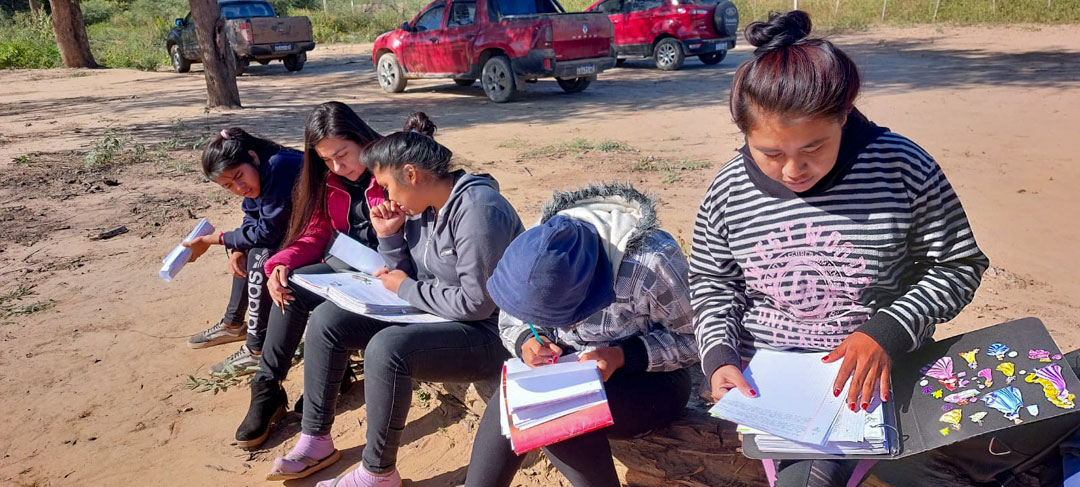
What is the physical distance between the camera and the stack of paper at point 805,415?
1.71m

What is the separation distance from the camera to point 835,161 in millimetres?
1870

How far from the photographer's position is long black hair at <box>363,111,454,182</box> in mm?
2635

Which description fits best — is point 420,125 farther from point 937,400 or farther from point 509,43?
point 509,43

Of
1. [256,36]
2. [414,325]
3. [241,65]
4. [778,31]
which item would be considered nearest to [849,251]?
[778,31]

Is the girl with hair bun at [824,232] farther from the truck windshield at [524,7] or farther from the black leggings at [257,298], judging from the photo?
the truck windshield at [524,7]

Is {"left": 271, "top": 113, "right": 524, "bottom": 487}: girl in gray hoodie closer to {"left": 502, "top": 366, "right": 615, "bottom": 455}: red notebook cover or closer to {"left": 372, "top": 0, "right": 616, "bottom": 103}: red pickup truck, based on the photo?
{"left": 502, "top": 366, "right": 615, "bottom": 455}: red notebook cover

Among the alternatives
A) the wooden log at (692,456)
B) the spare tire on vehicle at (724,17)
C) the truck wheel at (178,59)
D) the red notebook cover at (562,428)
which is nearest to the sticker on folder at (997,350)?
the wooden log at (692,456)

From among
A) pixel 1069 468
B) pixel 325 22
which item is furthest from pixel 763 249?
pixel 325 22

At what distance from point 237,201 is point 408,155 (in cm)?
429

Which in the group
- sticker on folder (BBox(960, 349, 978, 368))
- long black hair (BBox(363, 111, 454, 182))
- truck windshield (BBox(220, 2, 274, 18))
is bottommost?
sticker on folder (BBox(960, 349, 978, 368))

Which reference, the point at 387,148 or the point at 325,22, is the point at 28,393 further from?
the point at 325,22

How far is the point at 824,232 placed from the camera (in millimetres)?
1918

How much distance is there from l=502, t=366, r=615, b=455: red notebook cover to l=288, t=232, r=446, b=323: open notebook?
76cm

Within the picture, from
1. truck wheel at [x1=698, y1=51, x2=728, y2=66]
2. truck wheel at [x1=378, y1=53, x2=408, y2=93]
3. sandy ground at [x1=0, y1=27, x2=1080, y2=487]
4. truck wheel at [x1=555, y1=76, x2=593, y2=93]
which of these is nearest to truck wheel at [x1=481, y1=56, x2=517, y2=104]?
sandy ground at [x1=0, y1=27, x2=1080, y2=487]
